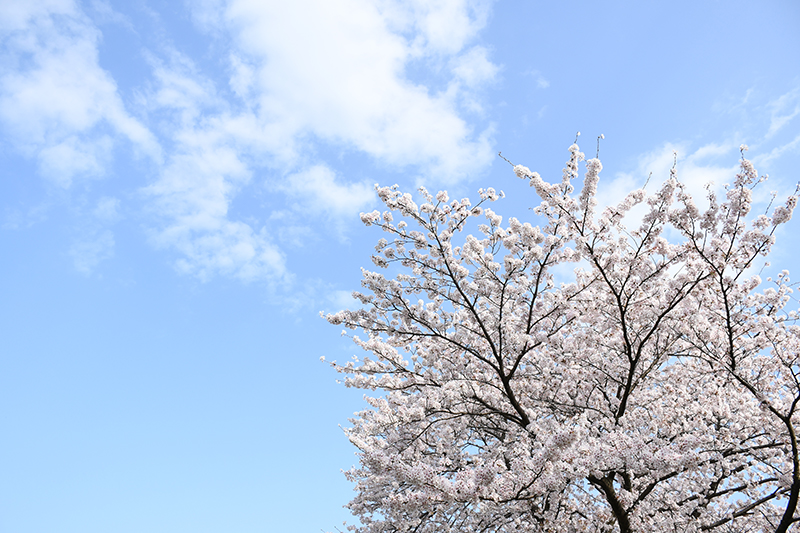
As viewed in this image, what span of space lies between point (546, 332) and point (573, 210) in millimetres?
2046

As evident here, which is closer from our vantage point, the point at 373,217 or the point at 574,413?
the point at 373,217

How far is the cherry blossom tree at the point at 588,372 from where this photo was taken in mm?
5996

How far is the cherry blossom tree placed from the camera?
5996mm

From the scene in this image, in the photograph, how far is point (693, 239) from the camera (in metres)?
6.27

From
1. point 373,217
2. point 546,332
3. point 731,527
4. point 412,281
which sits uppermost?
point 373,217

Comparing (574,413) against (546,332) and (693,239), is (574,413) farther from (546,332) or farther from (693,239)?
(693,239)

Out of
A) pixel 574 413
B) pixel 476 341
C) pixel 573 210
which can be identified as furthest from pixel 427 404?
pixel 573 210

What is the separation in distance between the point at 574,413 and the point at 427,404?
2.51 metres

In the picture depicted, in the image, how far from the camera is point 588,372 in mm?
8328

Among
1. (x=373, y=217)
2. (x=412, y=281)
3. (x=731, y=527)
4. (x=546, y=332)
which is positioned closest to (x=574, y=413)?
(x=546, y=332)

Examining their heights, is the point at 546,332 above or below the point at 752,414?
above

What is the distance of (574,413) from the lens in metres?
7.89

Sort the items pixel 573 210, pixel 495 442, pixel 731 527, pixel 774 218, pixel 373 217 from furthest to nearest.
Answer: pixel 495 442 < pixel 731 527 < pixel 373 217 < pixel 573 210 < pixel 774 218

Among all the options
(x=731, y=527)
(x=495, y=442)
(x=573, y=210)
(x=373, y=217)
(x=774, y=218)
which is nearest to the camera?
(x=774, y=218)
